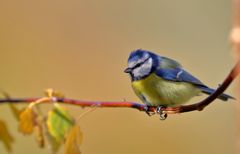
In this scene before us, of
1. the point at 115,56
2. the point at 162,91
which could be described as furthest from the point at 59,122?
the point at 115,56

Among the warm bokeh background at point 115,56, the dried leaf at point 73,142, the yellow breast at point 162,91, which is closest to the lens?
the dried leaf at point 73,142

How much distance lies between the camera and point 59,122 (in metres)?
0.52

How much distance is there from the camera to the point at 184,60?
3.12 meters

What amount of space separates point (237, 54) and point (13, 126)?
7.16 feet

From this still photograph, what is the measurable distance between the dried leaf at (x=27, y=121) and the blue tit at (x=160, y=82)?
63 centimetres

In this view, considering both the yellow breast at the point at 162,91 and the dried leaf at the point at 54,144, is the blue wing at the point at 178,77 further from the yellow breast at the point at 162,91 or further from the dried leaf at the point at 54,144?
the dried leaf at the point at 54,144

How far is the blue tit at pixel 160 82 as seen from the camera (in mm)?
1164

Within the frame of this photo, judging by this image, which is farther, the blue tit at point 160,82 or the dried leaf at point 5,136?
the blue tit at point 160,82

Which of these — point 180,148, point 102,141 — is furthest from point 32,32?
point 180,148

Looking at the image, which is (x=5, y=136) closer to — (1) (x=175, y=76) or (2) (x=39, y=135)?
(2) (x=39, y=135)

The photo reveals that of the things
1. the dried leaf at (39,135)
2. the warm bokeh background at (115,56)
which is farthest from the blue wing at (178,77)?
the warm bokeh background at (115,56)

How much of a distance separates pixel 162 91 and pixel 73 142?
0.69 m

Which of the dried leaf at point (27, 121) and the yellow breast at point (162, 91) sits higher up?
the dried leaf at point (27, 121)

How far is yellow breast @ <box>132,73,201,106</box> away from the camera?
1.16m
